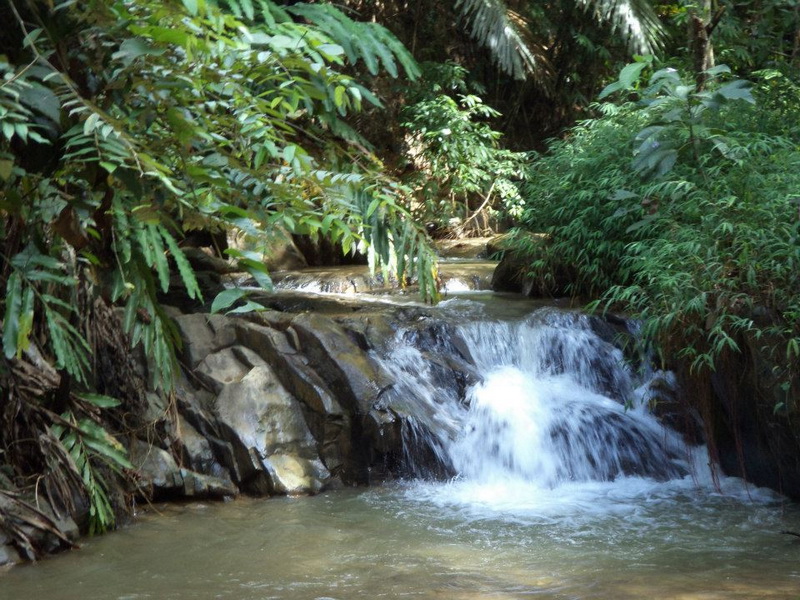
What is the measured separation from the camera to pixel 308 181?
12.3ft

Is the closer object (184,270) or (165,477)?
(184,270)

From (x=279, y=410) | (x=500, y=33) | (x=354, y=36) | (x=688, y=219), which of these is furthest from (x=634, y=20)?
(x=279, y=410)

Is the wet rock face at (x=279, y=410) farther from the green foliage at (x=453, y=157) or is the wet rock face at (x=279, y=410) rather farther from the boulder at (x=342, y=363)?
the green foliage at (x=453, y=157)

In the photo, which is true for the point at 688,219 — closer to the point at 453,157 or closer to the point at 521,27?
the point at 453,157

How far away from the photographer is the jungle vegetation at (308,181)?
2979 millimetres

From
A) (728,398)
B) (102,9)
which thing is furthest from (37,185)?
(728,398)

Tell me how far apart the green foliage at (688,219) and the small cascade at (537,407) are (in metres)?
0.60

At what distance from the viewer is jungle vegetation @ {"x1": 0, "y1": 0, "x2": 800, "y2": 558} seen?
9.77ft

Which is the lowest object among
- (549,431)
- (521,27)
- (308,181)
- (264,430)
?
(549,431)

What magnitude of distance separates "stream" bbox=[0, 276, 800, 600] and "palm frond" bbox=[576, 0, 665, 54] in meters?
5.59

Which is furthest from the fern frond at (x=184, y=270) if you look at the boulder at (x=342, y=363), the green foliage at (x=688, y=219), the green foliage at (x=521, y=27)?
the green foliage at (x=521, y=27)

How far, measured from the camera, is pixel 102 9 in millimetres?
2895

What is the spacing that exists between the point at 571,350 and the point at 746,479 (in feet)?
5.84

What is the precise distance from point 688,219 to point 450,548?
3.53 meters
